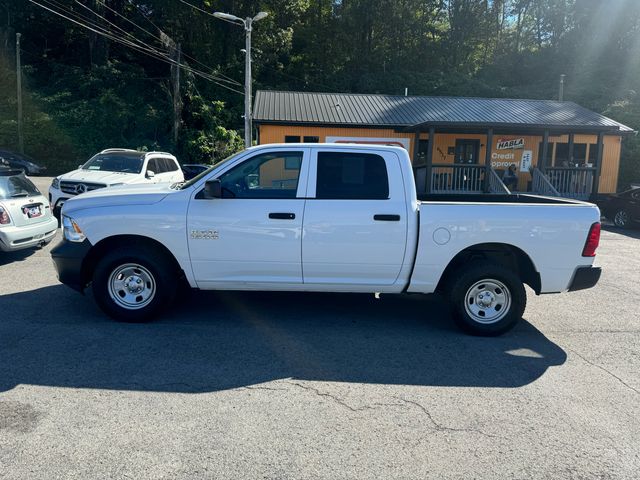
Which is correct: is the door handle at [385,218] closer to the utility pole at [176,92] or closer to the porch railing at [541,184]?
the porch railing at [541,184]

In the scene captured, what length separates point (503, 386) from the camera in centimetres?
439

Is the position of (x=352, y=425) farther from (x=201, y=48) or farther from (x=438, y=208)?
(x=201, y=48)

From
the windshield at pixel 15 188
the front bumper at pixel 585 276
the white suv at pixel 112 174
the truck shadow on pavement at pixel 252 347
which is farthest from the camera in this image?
the white suv at pixel 112 174

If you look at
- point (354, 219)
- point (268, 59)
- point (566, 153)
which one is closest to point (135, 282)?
point (354, 219)

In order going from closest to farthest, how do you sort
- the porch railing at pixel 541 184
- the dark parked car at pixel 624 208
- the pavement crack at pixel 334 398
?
the pavement crack at pixel 334 398 < the dark parked car at pixel 624 208 < the porch railing at pixel 541 184

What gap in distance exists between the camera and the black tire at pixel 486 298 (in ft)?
18.1

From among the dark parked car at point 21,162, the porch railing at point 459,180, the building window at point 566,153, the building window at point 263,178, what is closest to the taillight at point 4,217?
the building window at point 263,178

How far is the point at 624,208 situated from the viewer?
16.1 metres

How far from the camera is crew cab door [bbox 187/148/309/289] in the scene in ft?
17.9

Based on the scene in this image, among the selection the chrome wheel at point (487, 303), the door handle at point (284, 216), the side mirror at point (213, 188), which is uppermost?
the side mirror at point (213, 188)

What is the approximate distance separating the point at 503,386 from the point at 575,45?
59.1m

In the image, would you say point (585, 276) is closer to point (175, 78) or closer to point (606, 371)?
point (606, 371)

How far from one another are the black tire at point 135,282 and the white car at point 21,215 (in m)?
3.38

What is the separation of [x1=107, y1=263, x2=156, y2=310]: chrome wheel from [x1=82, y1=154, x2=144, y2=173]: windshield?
7.70 metres
